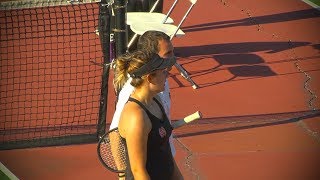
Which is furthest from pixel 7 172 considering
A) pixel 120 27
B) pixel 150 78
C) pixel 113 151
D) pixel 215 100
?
pixel 150 78

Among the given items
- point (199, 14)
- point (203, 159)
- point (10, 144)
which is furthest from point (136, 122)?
point (199, 14)

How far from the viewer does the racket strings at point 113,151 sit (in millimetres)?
3721

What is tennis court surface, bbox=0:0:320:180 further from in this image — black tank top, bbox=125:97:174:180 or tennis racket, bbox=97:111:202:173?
black tank top, bbox=125:97:174:180

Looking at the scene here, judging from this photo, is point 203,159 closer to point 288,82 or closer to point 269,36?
point 288,82

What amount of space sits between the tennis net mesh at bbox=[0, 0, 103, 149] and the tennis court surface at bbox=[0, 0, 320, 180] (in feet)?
0.07

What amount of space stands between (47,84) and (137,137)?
6.24 metres

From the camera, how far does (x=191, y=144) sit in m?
7.36

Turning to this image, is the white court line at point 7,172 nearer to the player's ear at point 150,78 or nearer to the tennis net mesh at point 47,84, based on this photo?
the tennis net mesh at point 47,84

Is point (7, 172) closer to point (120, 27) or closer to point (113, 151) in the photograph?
point (120, 27)

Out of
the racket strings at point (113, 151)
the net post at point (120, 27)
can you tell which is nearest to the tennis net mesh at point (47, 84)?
the net post at point (120, 27)

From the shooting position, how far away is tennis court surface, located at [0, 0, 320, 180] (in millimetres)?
6914

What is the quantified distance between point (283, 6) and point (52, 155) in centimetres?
916

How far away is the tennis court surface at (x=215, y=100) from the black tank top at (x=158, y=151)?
2.47m

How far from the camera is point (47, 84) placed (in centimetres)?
920
